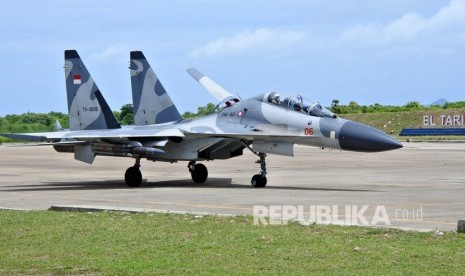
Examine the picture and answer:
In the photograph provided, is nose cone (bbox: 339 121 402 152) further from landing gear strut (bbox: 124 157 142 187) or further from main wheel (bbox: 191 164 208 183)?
landing gear strut (bbox: 124 157 142 187)

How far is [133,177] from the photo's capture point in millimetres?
25125

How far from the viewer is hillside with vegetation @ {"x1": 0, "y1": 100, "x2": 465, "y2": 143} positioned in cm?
4366

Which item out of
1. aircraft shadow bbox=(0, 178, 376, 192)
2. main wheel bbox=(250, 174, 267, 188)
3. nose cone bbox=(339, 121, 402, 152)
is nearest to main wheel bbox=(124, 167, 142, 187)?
aircraft shadow bbox=(0, 178, 376, 192)

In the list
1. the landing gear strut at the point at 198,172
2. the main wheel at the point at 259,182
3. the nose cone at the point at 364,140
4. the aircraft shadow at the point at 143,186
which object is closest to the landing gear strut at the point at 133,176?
the aircraft shadow at the point at 143,186

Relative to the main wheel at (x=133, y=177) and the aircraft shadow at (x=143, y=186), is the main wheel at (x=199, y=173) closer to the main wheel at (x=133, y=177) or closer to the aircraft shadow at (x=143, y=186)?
the aircraft shadow at (x=143, y=186)

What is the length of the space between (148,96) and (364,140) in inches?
338

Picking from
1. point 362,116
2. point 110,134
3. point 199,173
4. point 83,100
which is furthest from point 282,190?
point 362,116

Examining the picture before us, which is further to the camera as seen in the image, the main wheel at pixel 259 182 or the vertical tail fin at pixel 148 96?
the vertical tail fin at pixel 148 96

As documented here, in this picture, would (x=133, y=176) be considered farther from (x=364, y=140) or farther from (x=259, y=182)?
(x=364, y=140)

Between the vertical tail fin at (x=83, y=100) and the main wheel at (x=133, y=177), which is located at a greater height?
the vertical tail fin at (x=83, y=100)

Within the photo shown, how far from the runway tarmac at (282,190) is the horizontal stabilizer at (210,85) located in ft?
8.41

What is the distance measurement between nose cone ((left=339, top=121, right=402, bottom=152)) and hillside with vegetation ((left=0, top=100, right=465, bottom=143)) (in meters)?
22.0

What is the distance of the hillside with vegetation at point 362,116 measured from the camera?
43656 millimetres

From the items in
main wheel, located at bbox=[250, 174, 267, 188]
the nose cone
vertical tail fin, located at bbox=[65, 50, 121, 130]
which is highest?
vertical tail fin, located at bbox=[65, 50, 121, 130]
